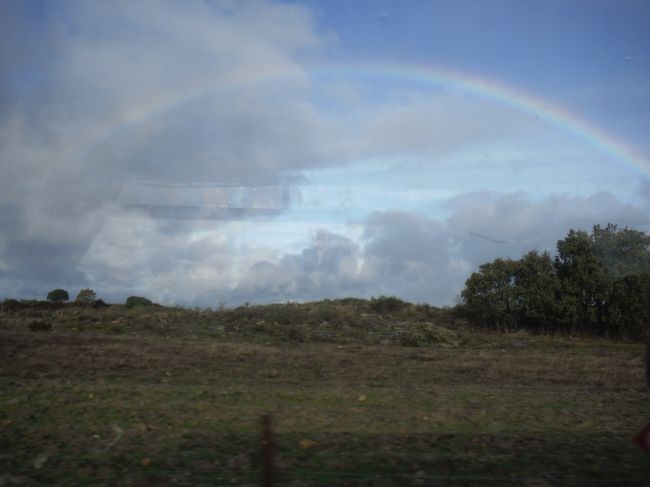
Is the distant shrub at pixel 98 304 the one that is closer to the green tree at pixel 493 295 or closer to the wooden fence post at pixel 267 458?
the green tree at pixel 493 295

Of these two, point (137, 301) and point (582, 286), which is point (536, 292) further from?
point (137, 301)

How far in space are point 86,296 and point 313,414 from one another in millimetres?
38040

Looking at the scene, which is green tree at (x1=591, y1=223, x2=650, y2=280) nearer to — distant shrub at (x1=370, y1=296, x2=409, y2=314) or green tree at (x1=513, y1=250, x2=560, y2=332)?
green tree at (x1=513, y1=250, x2=560, y2=332)

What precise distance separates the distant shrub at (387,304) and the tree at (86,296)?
2049cm

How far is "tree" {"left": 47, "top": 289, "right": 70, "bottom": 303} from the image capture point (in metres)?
42.9

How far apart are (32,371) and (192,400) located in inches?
195

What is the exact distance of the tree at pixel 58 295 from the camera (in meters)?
42.9

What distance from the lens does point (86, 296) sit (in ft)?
139

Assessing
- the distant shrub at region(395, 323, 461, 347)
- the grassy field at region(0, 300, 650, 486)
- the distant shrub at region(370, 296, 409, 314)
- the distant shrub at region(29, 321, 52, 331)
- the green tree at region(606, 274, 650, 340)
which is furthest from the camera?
the distant shrub at region(370, 296, 409, 314)

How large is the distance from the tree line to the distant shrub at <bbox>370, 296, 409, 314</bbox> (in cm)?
1036

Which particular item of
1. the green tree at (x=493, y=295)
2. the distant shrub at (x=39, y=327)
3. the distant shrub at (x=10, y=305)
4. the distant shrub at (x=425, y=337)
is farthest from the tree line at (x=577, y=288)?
the distant shrub at (x=10, y=305)

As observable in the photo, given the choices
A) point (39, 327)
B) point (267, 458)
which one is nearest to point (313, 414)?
point (267, 458)

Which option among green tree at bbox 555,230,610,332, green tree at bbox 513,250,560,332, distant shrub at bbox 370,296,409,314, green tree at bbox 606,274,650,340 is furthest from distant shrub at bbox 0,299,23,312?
green tree at bbox 606,274,650,340

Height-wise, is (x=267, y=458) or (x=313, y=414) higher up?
(x=267, y=458)
